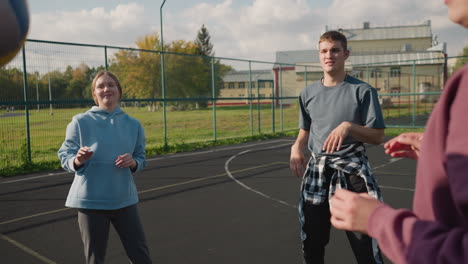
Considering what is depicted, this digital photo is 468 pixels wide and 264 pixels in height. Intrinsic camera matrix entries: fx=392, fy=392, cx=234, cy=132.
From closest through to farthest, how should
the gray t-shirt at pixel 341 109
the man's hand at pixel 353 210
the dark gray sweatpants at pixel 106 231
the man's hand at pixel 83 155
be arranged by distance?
the man's hand at pixel 353 210, the man's hand at pixel 83 155, the dark gray sweatpants at pixel 106 231, the gray t-shirt at pixel 341 109

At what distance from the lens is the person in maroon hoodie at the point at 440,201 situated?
889 millimetres

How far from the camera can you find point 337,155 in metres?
3.04

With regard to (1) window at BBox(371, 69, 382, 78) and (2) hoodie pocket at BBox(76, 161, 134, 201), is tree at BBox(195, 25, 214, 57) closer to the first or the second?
(1) window at BBox(371, 69, 382, 78)

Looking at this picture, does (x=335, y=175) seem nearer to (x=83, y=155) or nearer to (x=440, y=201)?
(x=83, y=155)

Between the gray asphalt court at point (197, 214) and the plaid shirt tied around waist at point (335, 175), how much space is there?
115 cm

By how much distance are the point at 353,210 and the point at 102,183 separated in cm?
221

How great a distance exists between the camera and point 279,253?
4.06 meters

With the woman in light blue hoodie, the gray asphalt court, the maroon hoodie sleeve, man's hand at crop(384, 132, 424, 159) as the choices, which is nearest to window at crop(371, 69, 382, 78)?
the gray asphalt court

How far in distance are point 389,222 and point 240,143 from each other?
44.9ft

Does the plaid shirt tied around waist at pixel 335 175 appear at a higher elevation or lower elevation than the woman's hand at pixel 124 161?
lower

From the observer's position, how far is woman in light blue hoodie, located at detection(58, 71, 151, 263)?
2.85m

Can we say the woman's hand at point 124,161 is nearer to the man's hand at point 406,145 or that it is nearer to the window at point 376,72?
the man's hand at point 406,145

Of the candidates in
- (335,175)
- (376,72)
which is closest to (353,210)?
(335,175)

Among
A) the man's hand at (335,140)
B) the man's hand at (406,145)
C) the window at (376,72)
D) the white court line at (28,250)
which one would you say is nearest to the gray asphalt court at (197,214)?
the white court line at (28,250)
